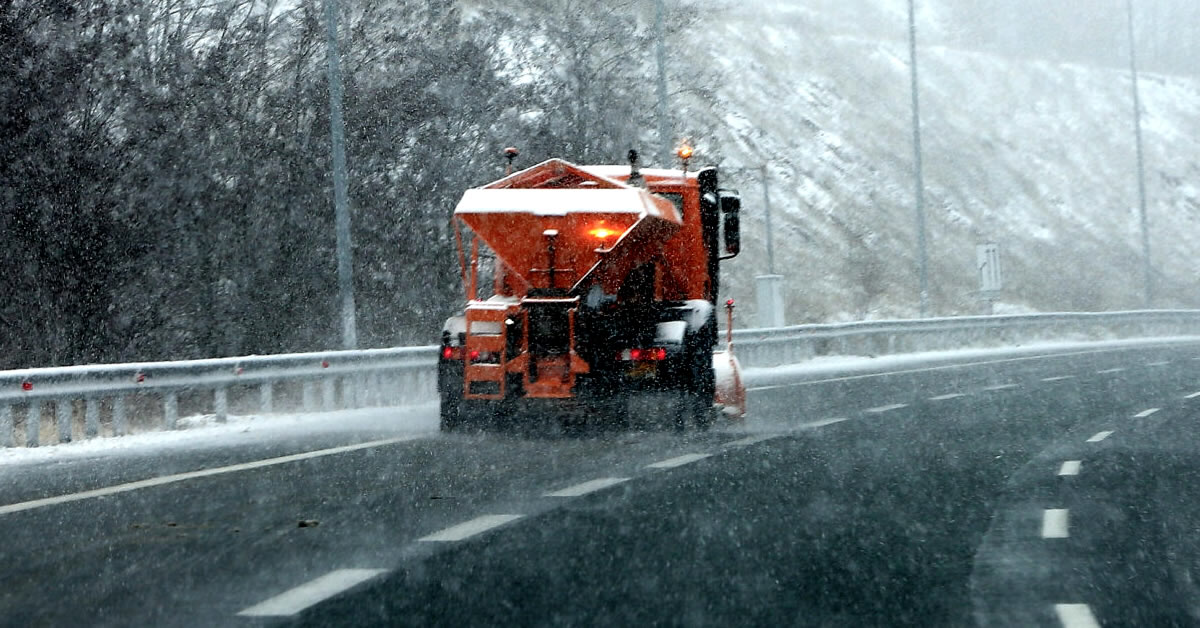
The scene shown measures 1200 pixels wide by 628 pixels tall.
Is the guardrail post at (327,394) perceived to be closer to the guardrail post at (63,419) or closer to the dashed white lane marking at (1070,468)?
the guardrail post at (63,419)

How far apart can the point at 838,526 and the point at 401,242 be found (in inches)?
743

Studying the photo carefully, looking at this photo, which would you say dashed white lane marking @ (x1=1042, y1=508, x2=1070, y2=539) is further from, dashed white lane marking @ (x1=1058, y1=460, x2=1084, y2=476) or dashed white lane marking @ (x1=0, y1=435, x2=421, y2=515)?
dashed white lane marking @ (x1=0, y1=435, x2=421, y2=515)

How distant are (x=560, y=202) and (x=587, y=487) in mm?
5409

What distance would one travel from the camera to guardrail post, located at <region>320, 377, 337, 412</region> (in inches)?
785

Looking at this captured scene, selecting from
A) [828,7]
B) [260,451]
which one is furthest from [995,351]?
[828,7]

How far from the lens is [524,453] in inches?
548

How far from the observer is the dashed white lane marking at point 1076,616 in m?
6.23

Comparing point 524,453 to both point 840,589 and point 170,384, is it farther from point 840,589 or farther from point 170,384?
point 840,589

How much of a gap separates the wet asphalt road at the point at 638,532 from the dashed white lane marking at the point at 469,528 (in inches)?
1.3

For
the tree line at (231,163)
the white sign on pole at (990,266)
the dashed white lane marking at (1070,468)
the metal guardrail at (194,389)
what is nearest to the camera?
the dashed white lane marking at (1070,468)

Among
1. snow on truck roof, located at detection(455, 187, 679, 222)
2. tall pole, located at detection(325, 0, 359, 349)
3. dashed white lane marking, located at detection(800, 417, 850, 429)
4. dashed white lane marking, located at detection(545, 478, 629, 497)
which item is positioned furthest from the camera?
tall pole, located at detection(325, 0, 359, 349)

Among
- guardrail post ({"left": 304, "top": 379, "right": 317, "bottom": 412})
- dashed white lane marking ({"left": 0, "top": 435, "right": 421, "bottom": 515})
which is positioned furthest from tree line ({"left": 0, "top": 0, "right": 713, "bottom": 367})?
dashed white lane marking ({"left": 0, "top": 435, "right": 421, "bottom": 515})

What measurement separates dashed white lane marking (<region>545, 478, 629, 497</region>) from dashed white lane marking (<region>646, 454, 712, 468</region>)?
3.42 feet

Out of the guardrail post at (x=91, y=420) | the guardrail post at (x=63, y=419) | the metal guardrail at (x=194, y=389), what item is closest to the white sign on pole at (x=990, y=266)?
the metal guardrail at (x=194, y=389)
